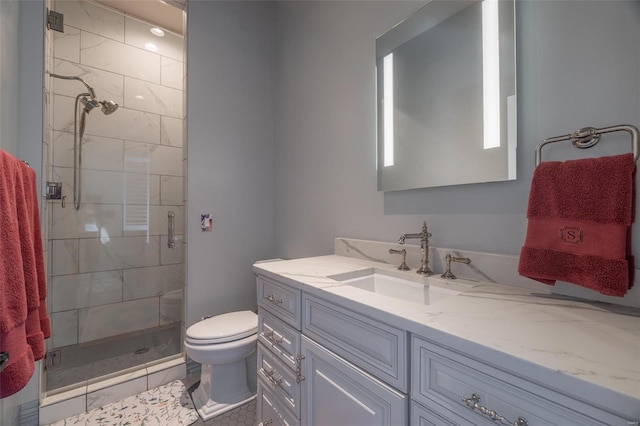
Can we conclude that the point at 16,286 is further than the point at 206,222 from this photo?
No

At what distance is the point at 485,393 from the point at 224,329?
145 centimetres

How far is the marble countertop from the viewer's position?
0.42m

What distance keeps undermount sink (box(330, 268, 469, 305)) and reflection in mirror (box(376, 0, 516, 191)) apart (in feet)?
1.36

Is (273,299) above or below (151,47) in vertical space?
below

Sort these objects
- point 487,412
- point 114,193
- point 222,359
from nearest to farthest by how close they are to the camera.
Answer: point 487,412
point 222,359
point 114,193

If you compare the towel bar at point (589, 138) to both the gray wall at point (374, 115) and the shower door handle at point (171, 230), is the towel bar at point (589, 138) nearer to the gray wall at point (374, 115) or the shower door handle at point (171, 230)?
the gray wall at point (374, 115)

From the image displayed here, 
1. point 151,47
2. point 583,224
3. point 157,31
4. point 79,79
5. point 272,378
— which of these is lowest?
point 272,378

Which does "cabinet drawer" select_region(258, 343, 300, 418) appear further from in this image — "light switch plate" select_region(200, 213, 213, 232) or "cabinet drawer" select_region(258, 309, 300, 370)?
"light switch plate" select_region(200, 213, 213, 232)

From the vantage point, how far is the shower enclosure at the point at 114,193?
6.52 feet

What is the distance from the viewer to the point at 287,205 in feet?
7.07

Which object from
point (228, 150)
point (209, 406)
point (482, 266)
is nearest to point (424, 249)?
point (482, 266)

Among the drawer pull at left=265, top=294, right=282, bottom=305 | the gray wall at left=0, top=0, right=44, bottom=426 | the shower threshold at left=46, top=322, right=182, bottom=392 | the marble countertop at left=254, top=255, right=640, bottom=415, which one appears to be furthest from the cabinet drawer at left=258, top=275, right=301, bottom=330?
the gray wall at left=0, top=0, right=44, bottom=426

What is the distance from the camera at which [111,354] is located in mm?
1994

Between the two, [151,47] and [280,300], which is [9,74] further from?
[280,300]
